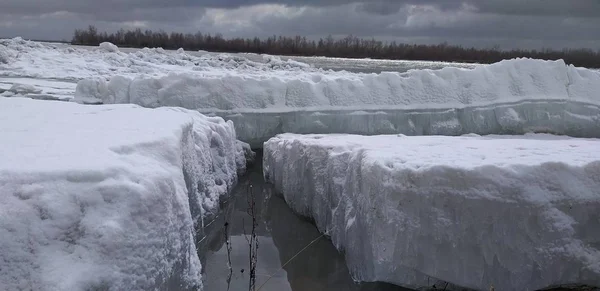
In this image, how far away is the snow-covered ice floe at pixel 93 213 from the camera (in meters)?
2.41

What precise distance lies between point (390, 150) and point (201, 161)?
2218mm

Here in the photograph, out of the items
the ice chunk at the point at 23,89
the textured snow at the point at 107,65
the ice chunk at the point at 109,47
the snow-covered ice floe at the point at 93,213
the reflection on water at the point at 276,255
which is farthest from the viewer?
the ice chunk at the point at 109,47

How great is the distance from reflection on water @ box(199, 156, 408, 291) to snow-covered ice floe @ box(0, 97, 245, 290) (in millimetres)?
1201

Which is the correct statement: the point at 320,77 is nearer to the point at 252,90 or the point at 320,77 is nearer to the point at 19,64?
the point at 252,90

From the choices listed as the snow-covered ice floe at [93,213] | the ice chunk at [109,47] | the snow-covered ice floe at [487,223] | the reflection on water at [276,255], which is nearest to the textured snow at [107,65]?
the ice chunk at [109,47]

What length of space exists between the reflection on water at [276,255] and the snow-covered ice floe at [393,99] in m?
3.03

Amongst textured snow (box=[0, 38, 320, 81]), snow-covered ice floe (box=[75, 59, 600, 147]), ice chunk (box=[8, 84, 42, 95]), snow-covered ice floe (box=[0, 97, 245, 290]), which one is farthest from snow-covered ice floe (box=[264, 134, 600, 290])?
textured snow (box=[0, 38, 320, 81])

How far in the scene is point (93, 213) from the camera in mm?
2594

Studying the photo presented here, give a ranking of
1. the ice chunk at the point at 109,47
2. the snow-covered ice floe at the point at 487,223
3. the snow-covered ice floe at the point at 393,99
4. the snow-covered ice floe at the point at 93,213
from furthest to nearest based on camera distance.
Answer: the ice chunk at the point at 109,47, the snow-covered ice floe at the point at 393,99, the snow-covered ice floe at the point at 487,223, the snow-covered ice floe at the point at 93,213

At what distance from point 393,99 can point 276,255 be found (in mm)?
5908

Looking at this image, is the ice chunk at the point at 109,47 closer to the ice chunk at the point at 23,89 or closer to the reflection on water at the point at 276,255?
the ice chunk at the point at 23,89

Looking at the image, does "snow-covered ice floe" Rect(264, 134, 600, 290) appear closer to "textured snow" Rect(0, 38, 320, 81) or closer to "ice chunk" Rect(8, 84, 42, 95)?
"ice chunk" Rect(8, 84, 42, 95)

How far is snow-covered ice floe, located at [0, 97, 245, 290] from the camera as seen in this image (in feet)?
7.91

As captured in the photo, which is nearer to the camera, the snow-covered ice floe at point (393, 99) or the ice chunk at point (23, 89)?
the snow-covered ice floe at point (393, 99)
